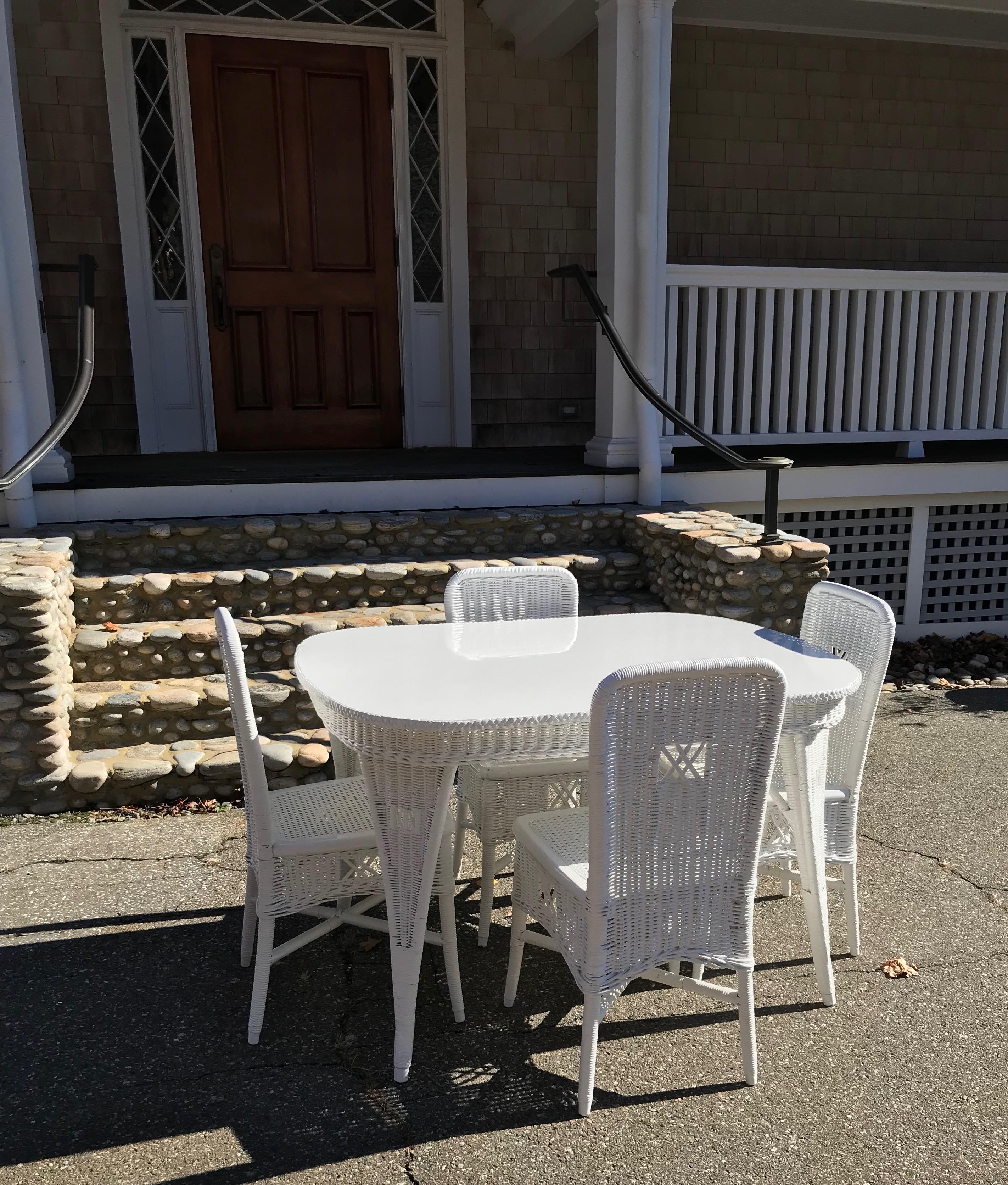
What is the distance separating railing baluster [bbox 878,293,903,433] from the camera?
5605mm

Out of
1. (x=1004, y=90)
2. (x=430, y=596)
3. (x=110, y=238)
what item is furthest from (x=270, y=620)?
(x=1004, y=90)

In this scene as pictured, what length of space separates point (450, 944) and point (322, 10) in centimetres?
547

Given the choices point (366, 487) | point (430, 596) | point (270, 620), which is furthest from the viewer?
point (366, 487)

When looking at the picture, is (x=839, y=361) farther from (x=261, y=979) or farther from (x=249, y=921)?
(x=261, y=979)

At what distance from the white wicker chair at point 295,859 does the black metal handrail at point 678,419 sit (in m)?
2.54

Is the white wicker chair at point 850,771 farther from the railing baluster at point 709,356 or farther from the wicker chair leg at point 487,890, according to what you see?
the railing baluster at point 709,356

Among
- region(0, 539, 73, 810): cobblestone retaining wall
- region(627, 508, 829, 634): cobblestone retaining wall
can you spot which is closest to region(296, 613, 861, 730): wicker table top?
region(627, 508, 829, 634): cobblestone retaining wall

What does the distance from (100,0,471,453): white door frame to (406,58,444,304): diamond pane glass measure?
Answer: 0.12 ft

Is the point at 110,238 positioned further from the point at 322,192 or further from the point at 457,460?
the point at 457,460

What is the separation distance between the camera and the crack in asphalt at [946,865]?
116 inches

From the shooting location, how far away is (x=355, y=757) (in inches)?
109

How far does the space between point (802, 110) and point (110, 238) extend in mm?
4480

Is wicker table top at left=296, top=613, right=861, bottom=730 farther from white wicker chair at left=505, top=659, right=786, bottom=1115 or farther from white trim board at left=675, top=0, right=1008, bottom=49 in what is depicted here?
white trim board at left=675, top=0, right=1008, bottom=49

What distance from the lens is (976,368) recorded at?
5.80m
